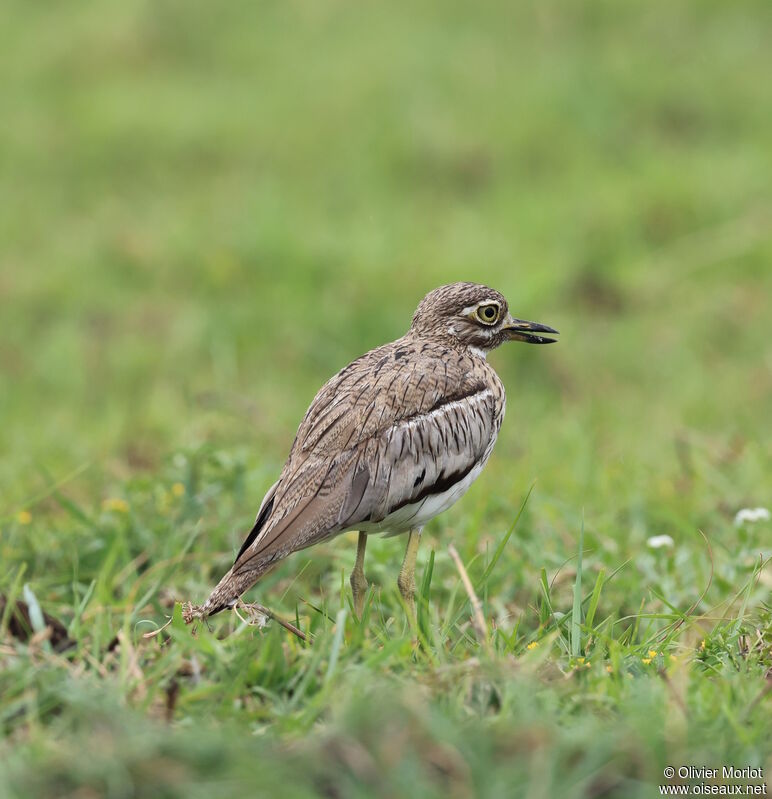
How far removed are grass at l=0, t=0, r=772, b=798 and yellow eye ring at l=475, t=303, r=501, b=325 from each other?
90 centimetres

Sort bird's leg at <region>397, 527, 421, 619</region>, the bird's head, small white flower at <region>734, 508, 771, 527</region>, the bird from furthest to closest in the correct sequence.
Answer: small white flower at <region>734, 508, 771, 527</region> → the bird's head → bird's leg at <region>397, 527, 421, 619</region> → the bird

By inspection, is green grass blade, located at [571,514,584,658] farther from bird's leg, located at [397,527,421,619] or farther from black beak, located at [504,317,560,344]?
black beak, located at [504,317,560,344]

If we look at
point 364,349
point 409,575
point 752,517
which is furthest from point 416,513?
point 364,349

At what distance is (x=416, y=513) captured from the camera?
169 inches

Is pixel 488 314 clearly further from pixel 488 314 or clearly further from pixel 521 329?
pixel 521 329

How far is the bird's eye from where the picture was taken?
15.9 feet

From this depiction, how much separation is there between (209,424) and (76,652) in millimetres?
3515

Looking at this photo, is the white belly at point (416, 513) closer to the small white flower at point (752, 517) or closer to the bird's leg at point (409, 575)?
the bird's leg at point (409, 575)

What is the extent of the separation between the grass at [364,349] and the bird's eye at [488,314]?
0.90 metres

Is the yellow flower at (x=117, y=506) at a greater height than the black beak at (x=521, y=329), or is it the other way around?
the black beak at (x=521, y=329)

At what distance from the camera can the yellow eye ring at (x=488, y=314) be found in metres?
4.86

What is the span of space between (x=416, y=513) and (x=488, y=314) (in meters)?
0.98

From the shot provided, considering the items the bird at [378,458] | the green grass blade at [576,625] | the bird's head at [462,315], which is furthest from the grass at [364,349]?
the bird's head at [462,315]

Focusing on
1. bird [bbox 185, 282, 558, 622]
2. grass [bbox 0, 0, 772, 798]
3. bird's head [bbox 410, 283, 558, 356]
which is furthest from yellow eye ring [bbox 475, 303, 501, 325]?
grass [bbox 0, 0, 772, 798]
